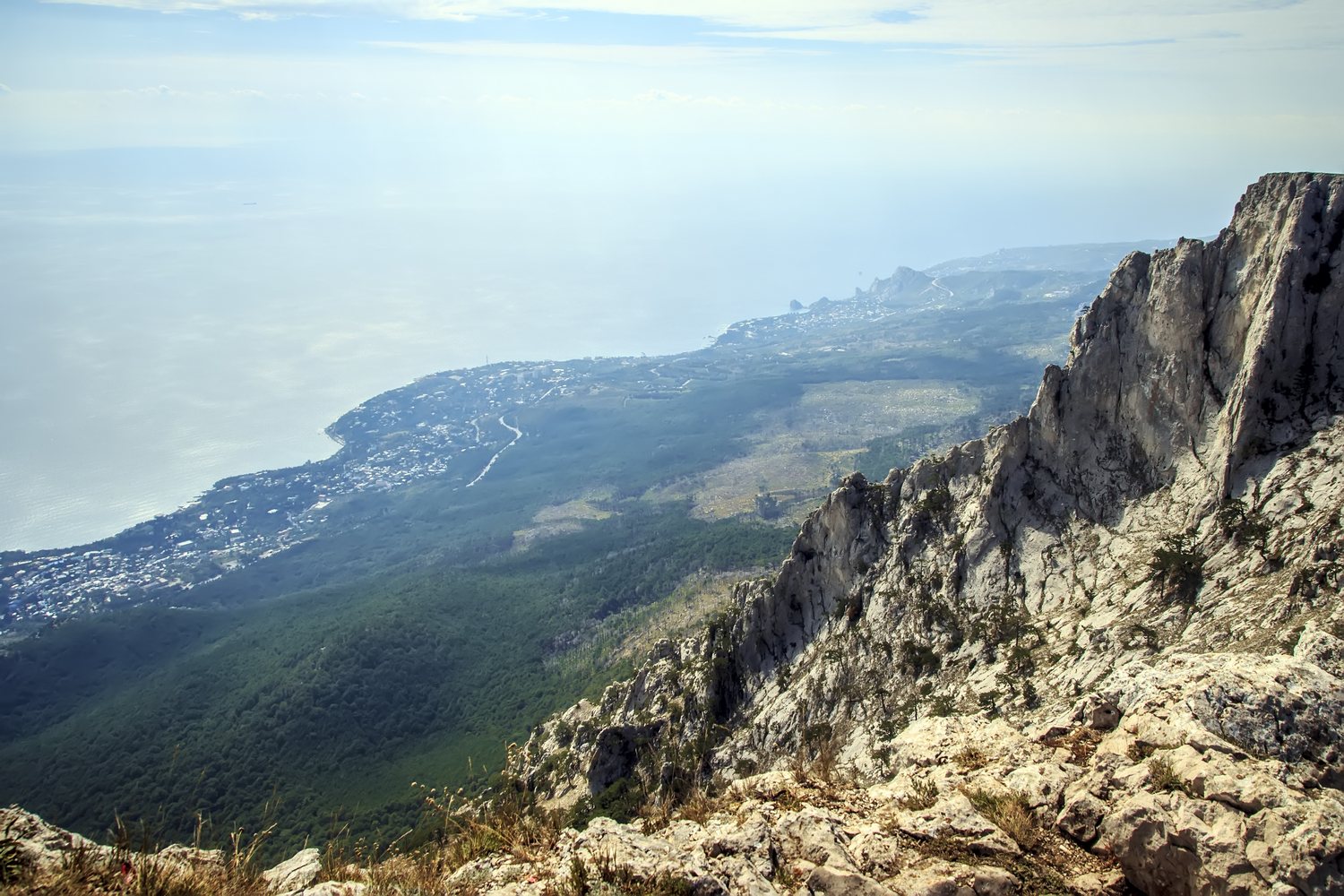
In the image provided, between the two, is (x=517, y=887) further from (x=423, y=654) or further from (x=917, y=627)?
(x=423, y=654)

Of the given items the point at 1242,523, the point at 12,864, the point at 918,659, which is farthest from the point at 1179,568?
the point at 12,864

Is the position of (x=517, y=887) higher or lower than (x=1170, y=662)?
higher

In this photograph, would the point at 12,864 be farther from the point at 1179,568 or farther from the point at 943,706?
the point at 1179,568

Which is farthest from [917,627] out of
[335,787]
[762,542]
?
[762,542]

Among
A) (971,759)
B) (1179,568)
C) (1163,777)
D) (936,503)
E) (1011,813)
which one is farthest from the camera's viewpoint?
(936,503)

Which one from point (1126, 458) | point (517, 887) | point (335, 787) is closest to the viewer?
point (517, 887)

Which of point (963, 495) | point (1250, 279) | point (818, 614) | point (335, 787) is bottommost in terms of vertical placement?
point (335, 787)
